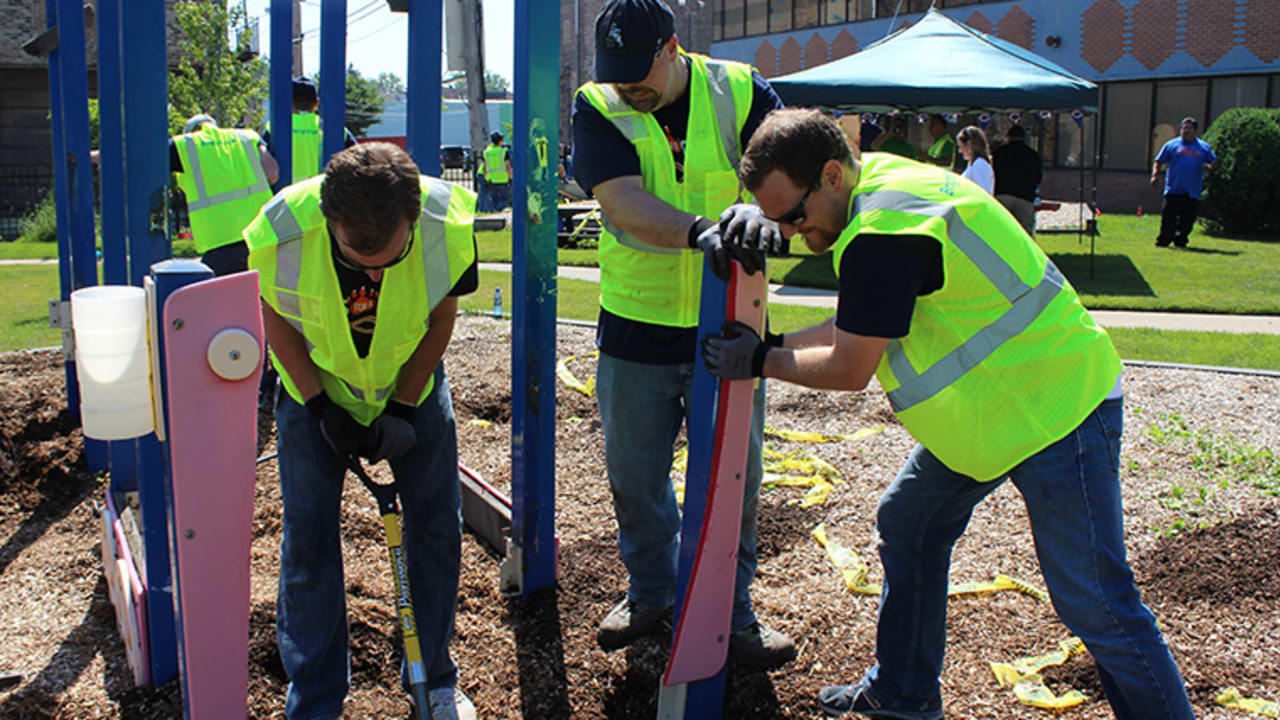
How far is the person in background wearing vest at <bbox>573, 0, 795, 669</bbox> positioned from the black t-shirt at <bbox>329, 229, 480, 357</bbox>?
0.56 meters

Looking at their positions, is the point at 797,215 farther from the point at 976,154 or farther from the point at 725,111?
the point at 976,154

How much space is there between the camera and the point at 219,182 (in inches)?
230

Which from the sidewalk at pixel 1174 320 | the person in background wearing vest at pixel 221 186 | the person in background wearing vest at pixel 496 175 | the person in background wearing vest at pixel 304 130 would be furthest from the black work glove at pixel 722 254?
the person in background wearing vest at pixel 496 175

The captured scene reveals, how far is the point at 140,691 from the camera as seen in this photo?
117 inches

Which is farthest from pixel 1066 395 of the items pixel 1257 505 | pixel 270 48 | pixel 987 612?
pixel 270 48

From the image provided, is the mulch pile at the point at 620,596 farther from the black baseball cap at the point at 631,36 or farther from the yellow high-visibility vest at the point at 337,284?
the black baseball cap at the point at 631,36

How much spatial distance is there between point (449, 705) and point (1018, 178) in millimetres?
10408

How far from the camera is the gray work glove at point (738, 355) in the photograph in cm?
246

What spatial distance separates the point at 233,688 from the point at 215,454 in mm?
556

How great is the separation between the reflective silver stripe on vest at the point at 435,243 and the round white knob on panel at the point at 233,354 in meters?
0.70

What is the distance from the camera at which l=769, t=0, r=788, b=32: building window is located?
1193 inches

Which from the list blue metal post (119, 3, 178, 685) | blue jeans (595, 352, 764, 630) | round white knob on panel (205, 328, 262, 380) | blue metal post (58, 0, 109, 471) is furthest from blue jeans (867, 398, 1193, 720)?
blue metal post (58, 0, 109, 471)

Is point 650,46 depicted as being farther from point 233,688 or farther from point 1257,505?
point 1257,505

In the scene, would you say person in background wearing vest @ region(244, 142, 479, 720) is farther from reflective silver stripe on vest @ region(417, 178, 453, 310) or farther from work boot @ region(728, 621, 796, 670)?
work boot @ region(728, 621, 796, 670)
